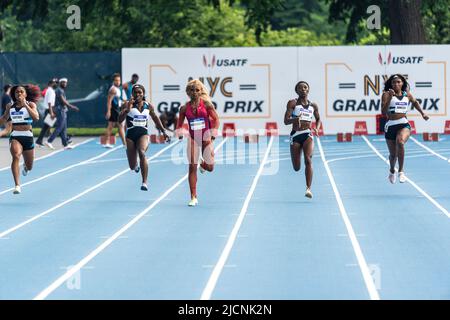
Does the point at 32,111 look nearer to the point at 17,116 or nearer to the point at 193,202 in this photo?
the point at 17,116

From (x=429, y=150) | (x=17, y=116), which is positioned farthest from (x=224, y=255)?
(x=429, y=150)

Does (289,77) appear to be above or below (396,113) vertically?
above

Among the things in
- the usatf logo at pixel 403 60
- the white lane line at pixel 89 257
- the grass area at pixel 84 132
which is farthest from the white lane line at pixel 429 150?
the white lane line at pixel 89 257

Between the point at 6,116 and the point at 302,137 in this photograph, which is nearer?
the point at 302,137

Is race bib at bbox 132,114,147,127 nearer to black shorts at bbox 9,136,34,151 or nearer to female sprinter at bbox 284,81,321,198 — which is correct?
black shorts at bbox 9,136,34,151

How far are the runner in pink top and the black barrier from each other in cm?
2048

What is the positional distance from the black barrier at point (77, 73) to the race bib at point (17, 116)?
18.7 metres

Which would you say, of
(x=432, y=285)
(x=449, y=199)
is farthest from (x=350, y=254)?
(x=449, y=199)

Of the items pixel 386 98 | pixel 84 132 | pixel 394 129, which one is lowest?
pixel 84 132

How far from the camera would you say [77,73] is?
39219 millimetres

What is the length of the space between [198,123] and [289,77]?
19.2 m

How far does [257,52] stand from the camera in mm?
37562

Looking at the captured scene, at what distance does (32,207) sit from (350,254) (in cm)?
671
